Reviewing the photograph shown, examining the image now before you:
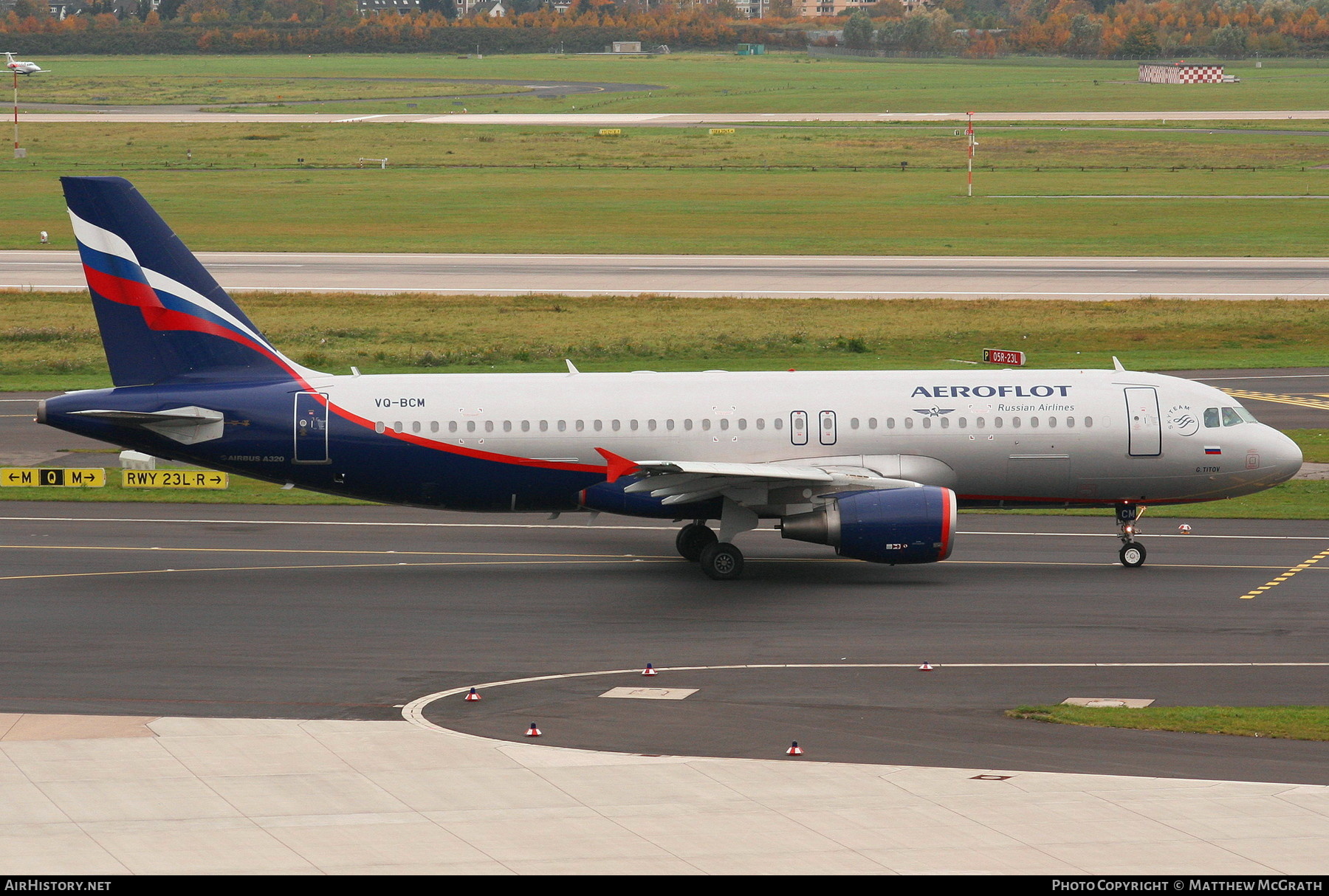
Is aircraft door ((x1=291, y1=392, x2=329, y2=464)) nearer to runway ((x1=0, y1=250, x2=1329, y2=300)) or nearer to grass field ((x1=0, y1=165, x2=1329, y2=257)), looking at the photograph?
runway ((x1=0, y1=250, x2=1329, y2=300))

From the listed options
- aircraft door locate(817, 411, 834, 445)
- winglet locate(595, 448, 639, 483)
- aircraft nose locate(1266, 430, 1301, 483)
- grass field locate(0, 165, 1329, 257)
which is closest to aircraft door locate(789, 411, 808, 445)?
aircraft door locate(817, 411, 834, 445)

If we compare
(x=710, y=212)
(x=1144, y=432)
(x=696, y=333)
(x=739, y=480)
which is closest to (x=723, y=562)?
(x=739, y=480)

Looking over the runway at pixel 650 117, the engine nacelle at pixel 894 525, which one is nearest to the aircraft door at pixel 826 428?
the engine nacelle at pixel 894 525

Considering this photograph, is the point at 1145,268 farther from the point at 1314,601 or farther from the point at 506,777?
the point at 506,777

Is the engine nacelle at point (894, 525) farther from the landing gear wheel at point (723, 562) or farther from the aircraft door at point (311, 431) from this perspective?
the aircraft door at point (311, 431)

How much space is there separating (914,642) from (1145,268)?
62214mm

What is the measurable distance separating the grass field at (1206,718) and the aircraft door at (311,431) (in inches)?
679

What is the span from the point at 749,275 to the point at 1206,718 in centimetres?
6202

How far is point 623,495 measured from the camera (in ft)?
114

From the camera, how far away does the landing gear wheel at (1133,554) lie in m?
35.8

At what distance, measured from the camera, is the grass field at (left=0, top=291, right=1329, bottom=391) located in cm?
6291

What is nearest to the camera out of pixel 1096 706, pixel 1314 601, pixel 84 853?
pixel 84 853

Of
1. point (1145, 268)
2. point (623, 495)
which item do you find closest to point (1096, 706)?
point (623, 495)

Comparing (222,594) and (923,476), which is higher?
(923,476)
